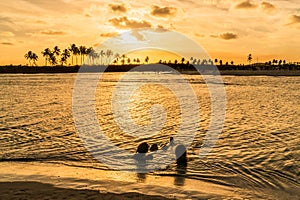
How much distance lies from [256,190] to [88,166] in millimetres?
6692

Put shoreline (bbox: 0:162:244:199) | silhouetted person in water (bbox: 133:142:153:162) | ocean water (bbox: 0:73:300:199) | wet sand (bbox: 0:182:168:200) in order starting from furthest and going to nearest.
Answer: silhouetted person in water (bbox: 133:142:153:162), ocean water (bbox: 0:73:300:199), shoreline (bbox: 0:162:244:199), wet sand (bbox: 0:182:168:200)

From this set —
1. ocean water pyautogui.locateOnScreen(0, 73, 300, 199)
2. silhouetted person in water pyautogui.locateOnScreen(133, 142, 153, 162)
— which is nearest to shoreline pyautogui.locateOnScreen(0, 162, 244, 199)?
ocean water pyautogui.locateOnScreen(0, 73, 300, 199)

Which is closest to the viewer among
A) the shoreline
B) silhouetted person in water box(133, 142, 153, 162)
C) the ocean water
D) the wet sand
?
the wet sand

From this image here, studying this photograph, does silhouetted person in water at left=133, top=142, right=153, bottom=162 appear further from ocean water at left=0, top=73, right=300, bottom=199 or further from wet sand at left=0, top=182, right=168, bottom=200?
wet sand at left=0, top=182, right=168, bottom=200

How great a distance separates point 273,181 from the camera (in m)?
12.1

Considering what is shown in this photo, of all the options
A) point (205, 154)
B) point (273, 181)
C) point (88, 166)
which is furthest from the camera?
point (205, 154)

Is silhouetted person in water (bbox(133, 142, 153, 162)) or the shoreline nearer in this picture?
the shoreline

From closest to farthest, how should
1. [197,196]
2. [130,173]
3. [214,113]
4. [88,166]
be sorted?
[197,196], [130,173], [88,166], [214,113]

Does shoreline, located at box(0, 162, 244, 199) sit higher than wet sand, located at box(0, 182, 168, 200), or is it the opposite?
wet sand, located at box(0, 182, 168, 200)

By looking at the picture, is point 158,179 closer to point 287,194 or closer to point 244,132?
point 287,194

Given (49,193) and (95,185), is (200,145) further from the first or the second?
(49,193)

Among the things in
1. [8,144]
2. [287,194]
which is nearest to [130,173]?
[287,194]

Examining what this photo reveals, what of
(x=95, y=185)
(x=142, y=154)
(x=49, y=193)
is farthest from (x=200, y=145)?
(x=49, y=193)

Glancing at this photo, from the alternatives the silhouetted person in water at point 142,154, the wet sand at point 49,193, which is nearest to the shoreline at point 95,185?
the wet sand at point 49,193
